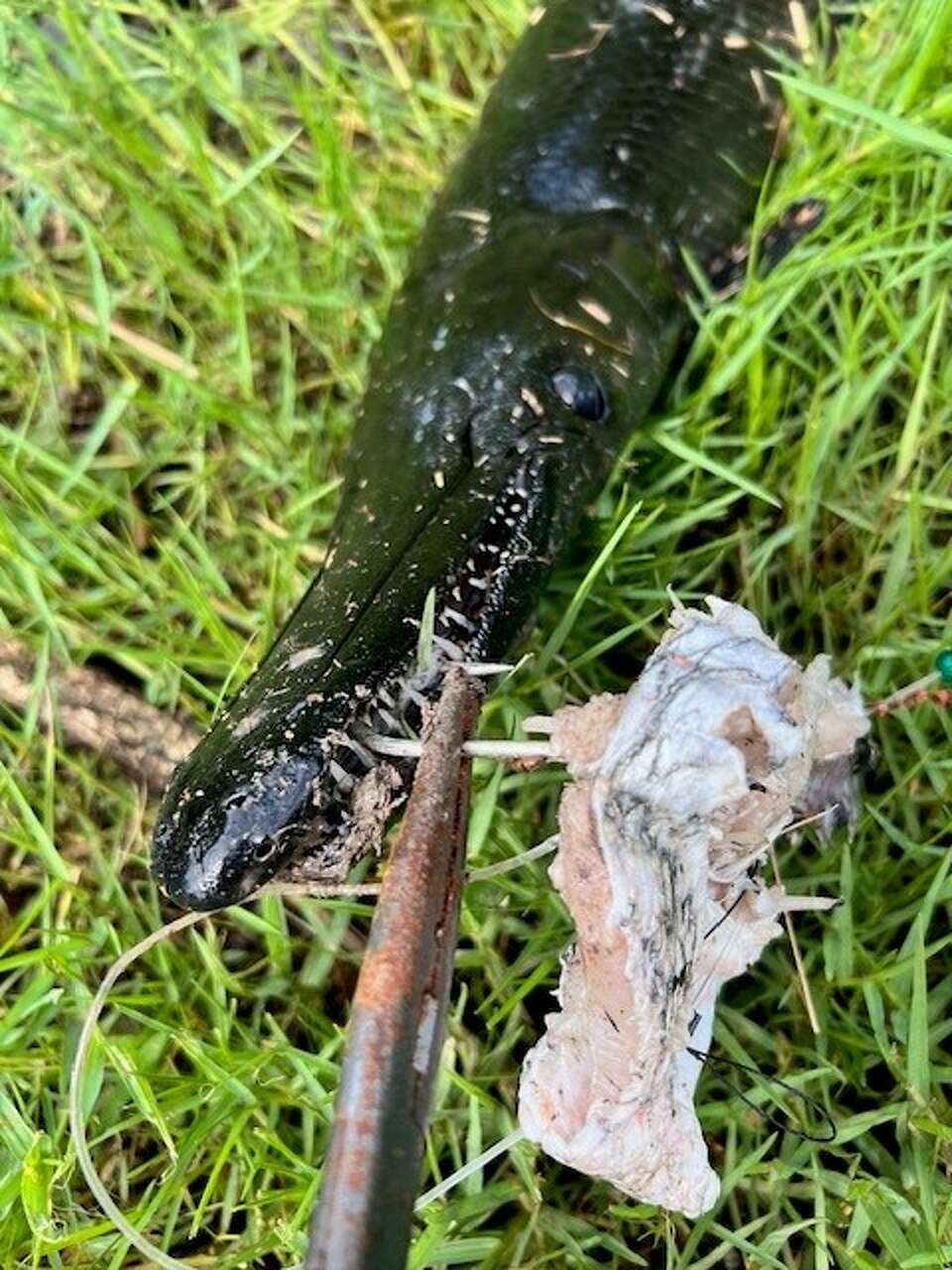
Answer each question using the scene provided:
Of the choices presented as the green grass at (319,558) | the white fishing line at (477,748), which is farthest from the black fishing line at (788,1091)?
the white fishing line at (477,748)

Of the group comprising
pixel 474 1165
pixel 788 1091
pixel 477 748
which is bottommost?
Result: pixel 788 1091

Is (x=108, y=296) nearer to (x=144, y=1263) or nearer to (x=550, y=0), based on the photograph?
(x=550, y=0)

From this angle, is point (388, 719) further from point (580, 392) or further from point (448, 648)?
point (580, 392)

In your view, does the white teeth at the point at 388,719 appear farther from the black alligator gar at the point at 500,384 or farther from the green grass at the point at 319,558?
the green grass at the point at 319,558

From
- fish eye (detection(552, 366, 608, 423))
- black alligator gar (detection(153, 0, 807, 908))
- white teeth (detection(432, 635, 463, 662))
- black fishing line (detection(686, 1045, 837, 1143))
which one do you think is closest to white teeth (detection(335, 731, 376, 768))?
black alligator gar (detection(153, 0, 807, 908))

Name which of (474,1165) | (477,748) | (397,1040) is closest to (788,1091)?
(474,1165)

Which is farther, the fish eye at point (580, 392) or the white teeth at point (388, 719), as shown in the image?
the fish eye at point (580, 392)

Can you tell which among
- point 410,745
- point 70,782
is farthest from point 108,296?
point 410,745
